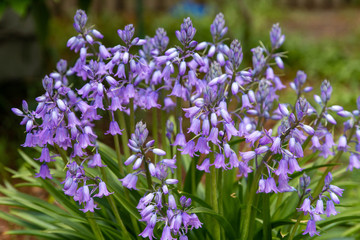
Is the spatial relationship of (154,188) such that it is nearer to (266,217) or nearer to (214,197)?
(214,197)

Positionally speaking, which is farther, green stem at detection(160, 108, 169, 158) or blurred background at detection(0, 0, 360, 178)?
blurred background at detection(0, 0, 360, 178)

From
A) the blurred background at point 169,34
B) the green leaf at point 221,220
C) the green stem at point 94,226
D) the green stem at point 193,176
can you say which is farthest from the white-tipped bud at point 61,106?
the blurred background at point 169,34

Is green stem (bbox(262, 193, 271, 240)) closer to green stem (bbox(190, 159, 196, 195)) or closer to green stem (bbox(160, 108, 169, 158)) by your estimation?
green stem (bbox(190, 159, 196, 195))

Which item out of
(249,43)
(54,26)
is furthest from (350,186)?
(54,26)

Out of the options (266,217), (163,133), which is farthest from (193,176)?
(266,217)

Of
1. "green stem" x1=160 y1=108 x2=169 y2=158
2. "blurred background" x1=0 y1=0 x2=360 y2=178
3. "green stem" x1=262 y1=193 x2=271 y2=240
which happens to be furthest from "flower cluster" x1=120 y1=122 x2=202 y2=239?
"blurred background" x1=0 y1=0 x2=360 y2=178
